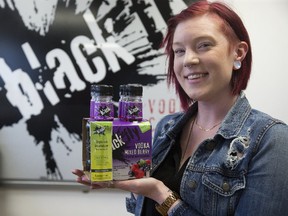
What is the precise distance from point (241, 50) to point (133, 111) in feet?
1.05

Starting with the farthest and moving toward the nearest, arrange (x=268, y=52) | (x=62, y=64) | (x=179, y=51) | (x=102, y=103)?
1. (x=62, y=64)
2. (x=268, y=52)
3. (x=179, y=51)
4. (x=102, y=103)

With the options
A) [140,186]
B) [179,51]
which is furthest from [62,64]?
[140,186]

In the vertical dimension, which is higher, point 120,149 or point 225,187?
point 120,149

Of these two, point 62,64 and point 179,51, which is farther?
point 62,64

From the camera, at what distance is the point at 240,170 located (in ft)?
2.04

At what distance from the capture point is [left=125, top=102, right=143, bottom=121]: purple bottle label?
64 centimetres

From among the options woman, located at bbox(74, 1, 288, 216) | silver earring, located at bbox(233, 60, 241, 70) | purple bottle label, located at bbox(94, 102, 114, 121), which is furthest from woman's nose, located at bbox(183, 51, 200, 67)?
purple bottle label, located at bbox(94, 102, 114, 121)

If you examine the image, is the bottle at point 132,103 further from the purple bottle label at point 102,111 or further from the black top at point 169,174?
the black top at point 169,174

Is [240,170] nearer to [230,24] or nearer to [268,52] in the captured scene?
[230,24]

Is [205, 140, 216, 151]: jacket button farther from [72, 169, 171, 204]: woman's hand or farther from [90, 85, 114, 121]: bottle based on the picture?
[90, 85, 114, 121]: bottle

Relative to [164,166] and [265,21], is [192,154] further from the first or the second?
[265,21]

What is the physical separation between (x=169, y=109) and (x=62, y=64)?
2.08 feet

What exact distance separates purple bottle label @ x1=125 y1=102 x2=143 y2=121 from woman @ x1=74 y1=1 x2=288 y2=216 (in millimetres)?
143

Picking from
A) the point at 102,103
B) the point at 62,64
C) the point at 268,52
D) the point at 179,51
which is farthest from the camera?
the point at 62,64
